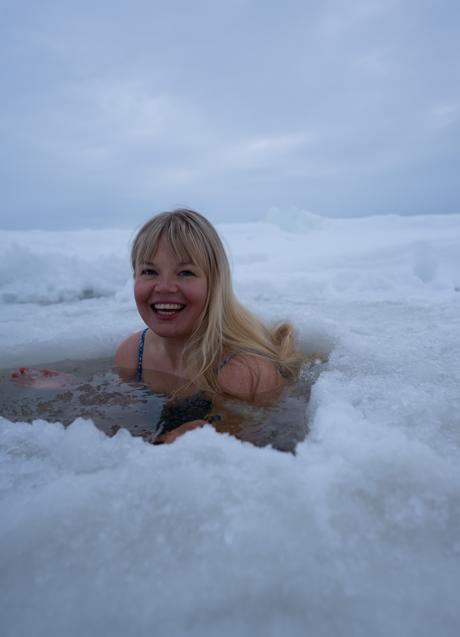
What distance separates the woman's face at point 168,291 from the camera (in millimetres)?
1860

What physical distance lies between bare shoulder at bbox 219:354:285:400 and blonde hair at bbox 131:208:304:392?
54mm

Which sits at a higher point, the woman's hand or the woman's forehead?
the woman's forehead

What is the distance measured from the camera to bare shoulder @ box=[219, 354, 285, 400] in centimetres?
190

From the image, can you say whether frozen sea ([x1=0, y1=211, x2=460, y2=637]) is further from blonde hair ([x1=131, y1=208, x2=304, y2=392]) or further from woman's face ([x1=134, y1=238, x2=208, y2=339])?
woman's face ([x1=134, y1=238, x2=208, y2=339])

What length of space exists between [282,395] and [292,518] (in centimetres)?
107

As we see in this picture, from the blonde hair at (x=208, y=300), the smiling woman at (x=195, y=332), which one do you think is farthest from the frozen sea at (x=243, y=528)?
the blonde hair at (x=208, y=300)

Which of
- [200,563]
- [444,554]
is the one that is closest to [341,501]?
[444,554]

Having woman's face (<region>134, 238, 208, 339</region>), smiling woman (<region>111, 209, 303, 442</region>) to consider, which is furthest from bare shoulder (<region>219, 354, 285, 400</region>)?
woman's face (<region>134, 238, 208, 339</region>)

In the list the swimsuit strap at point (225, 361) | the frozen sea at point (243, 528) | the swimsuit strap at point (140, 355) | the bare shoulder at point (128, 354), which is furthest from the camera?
the bare shoulder at point (128, 354)

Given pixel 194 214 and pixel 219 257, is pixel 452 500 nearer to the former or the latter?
pixel 219 257

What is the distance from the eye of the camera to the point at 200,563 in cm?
80

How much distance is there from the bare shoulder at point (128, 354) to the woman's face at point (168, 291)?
21.9 inches

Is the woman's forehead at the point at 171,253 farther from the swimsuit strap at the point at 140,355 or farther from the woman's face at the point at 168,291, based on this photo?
the swimsuit strap at the point at 140,355

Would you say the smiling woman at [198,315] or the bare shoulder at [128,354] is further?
the bare shoulder at [128,354]
